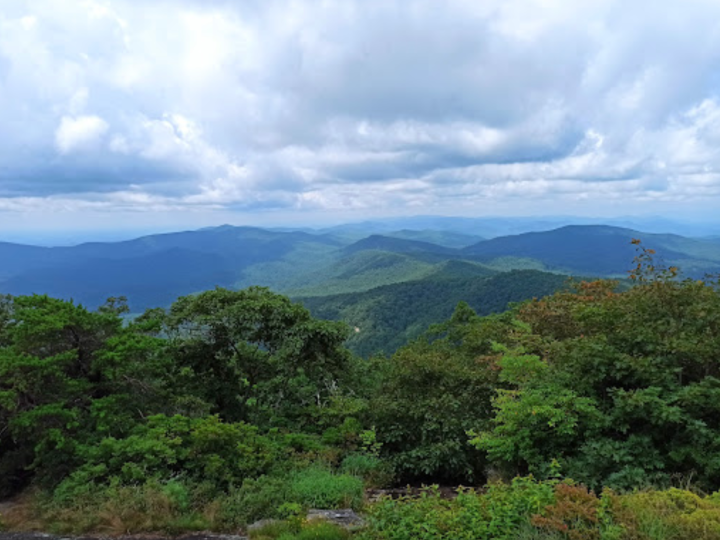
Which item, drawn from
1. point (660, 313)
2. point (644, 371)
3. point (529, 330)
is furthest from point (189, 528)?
point (529, 330)

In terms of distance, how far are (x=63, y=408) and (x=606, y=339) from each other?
11.1m

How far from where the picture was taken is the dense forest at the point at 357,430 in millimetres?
5438

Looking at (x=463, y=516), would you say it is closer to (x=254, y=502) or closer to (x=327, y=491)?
(x=327, y=491)

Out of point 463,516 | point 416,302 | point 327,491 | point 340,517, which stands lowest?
point 416,302

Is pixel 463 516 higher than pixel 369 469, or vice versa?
pixel 463 516

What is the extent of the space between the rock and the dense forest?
25 centimetres

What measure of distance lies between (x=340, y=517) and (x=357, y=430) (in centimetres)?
473

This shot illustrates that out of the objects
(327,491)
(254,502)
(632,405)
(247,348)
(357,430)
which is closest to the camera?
(632,405)

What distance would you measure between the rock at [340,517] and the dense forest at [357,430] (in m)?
0.25

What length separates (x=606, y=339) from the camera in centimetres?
819

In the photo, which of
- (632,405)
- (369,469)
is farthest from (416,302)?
(632,405)

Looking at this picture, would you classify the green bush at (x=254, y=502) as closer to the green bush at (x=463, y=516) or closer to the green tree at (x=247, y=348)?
the green bush at (x=463, y=516)

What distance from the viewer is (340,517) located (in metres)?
6.59

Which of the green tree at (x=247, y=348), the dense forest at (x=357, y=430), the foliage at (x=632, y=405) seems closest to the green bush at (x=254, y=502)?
the dense forest at (x=357, y=430)
